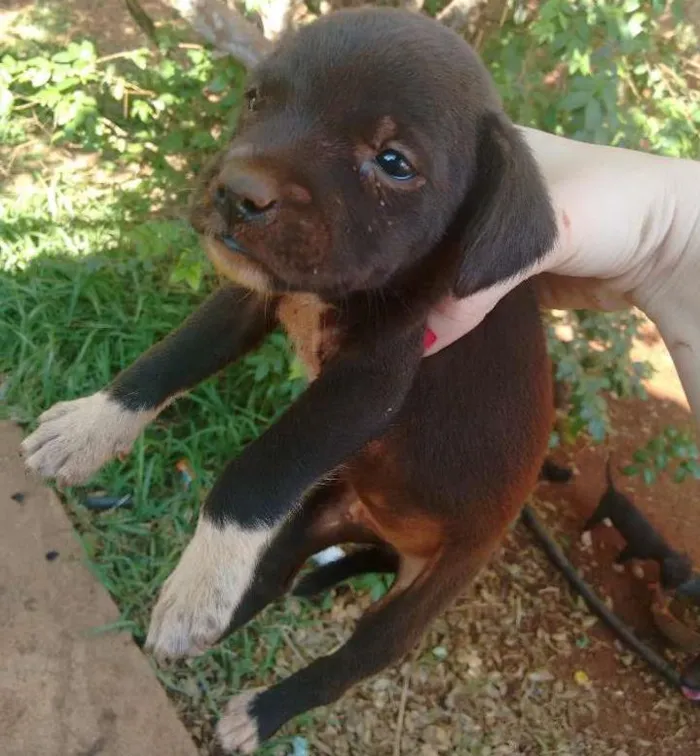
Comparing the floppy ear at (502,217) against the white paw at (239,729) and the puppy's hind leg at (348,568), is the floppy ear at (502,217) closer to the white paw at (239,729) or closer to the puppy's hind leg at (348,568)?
the puppy's hind leg at (348,568)

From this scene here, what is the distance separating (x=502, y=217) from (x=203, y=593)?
3.98 ft

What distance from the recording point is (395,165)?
2.10 metres

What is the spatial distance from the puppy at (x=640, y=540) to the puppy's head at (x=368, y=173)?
2.34 meters

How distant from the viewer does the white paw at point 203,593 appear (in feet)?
7.73

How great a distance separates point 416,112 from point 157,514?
2231 mm

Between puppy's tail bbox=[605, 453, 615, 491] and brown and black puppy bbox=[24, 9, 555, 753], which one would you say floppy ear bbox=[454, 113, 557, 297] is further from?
puppy's tail bbox=[605, 453, 615, 491]

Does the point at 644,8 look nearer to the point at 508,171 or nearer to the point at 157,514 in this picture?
the point at 508,171

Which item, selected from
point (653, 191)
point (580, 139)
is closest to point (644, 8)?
point (580, 139)

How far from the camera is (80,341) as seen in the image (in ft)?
13.7

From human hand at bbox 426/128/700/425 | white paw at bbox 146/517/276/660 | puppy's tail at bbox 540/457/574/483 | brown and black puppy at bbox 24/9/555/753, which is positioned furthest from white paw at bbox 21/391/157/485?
puppy's tail at bbox 540/457/574/483

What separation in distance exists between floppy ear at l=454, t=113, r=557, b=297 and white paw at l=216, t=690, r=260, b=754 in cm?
167

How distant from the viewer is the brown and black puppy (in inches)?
81.0

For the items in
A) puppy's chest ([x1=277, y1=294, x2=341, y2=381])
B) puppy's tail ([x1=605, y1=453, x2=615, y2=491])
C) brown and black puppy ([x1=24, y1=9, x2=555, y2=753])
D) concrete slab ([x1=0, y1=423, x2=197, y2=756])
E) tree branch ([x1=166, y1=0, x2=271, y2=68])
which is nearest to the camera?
brown and black puppy ([x1=24, y1=9, x2=555, y2=753])

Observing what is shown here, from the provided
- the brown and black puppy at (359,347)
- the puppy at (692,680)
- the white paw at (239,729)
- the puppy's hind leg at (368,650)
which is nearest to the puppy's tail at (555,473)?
the puppy at (692,680)
